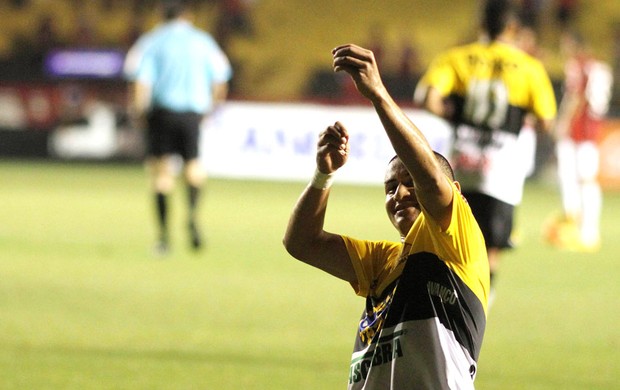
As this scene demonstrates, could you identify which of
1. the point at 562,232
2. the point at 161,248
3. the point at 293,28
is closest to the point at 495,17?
the point at 161,248

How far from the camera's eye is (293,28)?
103ft

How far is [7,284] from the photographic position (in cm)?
1041

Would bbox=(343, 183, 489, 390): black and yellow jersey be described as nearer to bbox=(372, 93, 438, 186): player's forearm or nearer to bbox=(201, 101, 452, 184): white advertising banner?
bbox=(372, 93, 438, 186): player's forearm

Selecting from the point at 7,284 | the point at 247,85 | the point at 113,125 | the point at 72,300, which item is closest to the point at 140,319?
the point at 72,300

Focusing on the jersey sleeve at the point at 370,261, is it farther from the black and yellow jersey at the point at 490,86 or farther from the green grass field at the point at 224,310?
the black and yellow jersey at the point at 490,86

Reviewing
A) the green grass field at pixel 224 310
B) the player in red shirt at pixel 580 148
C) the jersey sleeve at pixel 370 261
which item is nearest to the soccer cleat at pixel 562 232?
the player in red shirt at pixel 580 148

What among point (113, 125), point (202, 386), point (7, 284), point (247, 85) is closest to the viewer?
point (202, 386)

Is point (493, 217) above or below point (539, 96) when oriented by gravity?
below

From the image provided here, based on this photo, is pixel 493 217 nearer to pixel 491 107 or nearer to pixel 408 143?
pixel 491 107

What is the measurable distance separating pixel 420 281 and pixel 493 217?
4485mm

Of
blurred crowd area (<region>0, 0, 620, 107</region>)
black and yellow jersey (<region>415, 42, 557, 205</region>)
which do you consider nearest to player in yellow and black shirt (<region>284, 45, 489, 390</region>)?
black and yellow jersey (<region>415, 42, 557, 205</region>)

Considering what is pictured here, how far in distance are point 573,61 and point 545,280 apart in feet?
14.7

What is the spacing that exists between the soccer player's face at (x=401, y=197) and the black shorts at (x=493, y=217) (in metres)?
4.26

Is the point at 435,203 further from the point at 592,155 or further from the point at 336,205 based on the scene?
the point at 336,205
